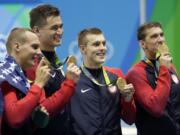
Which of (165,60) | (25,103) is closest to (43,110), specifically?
(25,103)

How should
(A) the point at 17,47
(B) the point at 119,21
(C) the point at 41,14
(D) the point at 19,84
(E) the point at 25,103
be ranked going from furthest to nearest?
(B) the point at 119,21
(C) the point at 41,14
(A) the point at 17,47
(D) the point at 19,84
(E) the point at 25,103

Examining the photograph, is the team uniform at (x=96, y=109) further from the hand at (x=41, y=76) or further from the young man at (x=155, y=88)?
the hand at (x=41, y=76)

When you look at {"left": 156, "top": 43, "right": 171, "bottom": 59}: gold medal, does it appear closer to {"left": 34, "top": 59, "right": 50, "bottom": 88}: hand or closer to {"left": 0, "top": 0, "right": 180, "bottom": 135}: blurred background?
{"left": 34, "top": 59, "right": 50, "bottom": 88}: hand

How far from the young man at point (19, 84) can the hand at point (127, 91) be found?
598 mm

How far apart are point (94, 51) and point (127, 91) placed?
0.38 meters

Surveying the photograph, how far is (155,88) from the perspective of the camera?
346 cm

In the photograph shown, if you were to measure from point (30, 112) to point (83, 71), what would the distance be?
81 cm

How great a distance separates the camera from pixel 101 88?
11.1 ft

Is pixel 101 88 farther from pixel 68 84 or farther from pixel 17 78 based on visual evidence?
pixel 17 78

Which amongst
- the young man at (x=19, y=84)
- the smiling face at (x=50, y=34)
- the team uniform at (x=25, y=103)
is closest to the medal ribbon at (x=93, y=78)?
the smiling face at (x=50, y=34)

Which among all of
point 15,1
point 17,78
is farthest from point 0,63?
point 15,1

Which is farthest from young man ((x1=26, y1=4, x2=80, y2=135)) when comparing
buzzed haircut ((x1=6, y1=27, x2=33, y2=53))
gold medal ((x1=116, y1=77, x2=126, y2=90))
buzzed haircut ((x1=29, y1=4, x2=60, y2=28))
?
gold medal ((x1=116, y1=77, x2=126, y2=90))

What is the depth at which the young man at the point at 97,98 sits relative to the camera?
130 inches

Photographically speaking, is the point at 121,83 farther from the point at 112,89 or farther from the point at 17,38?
the point at 17,38
